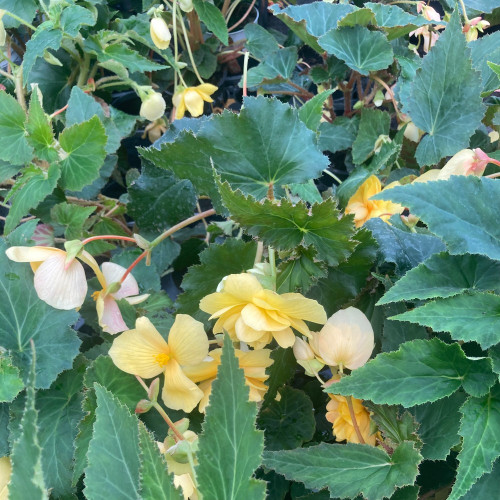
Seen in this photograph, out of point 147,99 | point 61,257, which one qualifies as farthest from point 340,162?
point 61,257

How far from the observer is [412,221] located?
548 mm

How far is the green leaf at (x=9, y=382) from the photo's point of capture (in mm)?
494

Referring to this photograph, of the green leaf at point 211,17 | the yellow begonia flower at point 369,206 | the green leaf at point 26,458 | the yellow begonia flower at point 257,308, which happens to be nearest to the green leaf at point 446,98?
the yellow begonia flower at point 369,206

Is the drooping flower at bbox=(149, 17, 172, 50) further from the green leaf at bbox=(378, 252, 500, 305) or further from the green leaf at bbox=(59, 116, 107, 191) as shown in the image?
the green leaf at bbox=(378, 252, 500, 305)

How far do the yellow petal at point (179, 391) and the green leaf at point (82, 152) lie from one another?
0.97 ft

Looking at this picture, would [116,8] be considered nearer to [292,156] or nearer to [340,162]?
[340,162]

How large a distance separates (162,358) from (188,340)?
0.13ft

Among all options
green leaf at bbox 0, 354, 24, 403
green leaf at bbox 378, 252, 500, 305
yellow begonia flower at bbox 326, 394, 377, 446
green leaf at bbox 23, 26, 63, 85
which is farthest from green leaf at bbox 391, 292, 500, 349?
green leaf at bbox 23, 26, 63, 85

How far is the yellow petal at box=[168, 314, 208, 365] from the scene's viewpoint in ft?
1.53

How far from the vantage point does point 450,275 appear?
17.6 inches

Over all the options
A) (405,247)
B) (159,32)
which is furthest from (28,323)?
(159,32)

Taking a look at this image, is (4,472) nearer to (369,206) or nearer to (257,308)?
(257,308)

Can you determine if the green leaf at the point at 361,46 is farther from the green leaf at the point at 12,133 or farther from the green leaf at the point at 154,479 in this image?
the green leaf at the point at 154,479

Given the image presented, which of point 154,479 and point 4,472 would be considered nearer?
point 154,479
